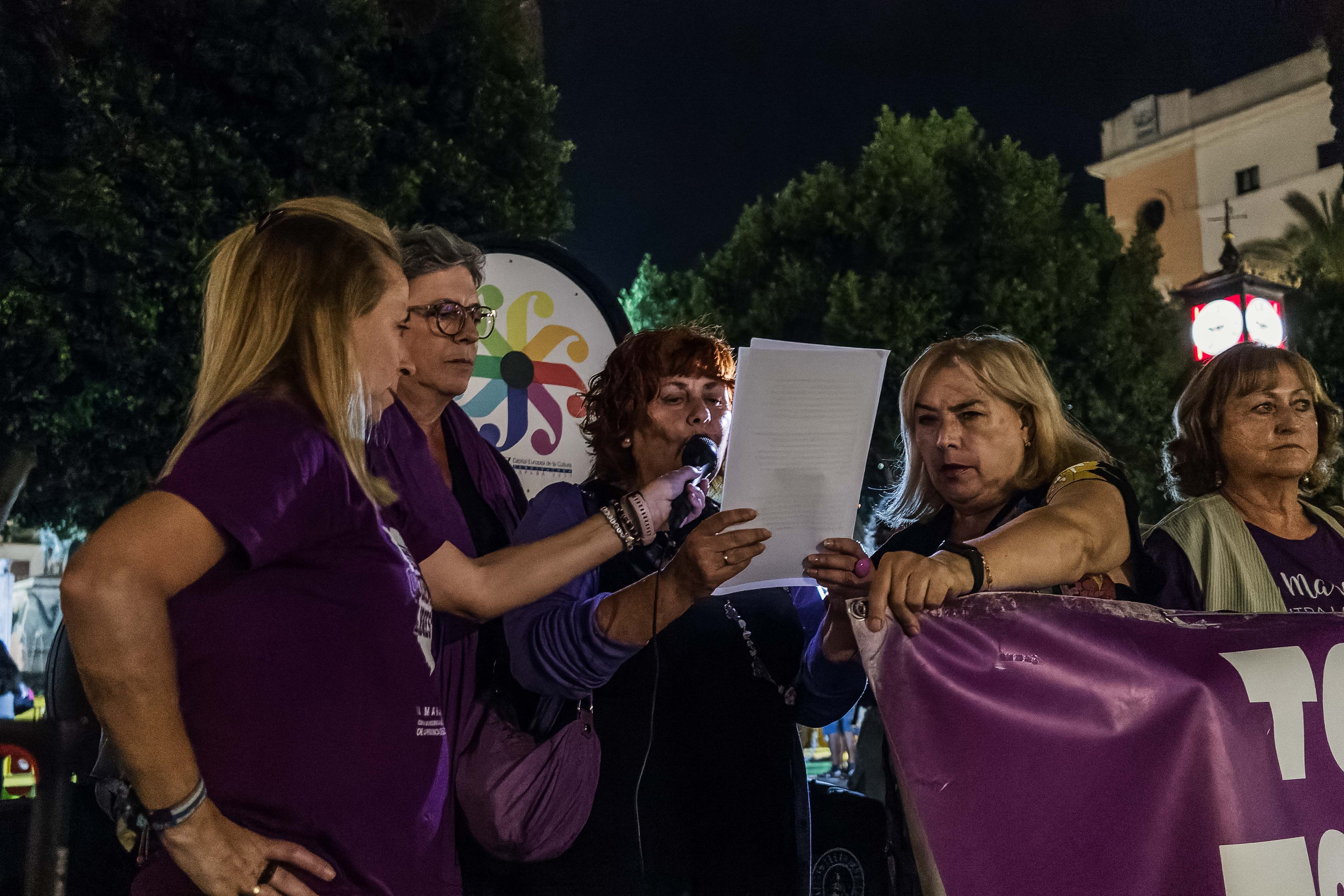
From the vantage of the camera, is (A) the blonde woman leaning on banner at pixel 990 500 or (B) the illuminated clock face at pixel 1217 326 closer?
(A) the blonde woman leaning on banner at pixel 990 500

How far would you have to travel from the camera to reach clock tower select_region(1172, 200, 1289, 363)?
1438 cm

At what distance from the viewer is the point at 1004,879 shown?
1.97 m

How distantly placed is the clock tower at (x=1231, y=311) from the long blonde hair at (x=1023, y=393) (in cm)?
1312

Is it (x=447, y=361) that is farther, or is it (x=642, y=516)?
(x=447, y=361)

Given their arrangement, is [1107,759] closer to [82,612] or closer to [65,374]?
[82,612]

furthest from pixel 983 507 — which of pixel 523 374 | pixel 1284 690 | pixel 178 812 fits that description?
pixel 523 374

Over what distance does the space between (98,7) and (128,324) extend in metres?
2.61

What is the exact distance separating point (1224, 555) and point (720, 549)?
1449 millimetres

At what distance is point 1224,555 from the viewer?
109 inches

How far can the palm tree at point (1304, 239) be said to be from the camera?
26203 millimetres

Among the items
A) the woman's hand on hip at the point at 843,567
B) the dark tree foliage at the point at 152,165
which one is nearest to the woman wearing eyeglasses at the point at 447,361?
the woman's hand on hip at the point at 843,567

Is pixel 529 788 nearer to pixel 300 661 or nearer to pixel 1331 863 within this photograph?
pixel 300 661

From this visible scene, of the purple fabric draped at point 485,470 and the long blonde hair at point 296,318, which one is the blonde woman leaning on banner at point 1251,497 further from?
the long blonde hair at point 296,318

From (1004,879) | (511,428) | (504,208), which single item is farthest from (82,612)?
(504,208)
